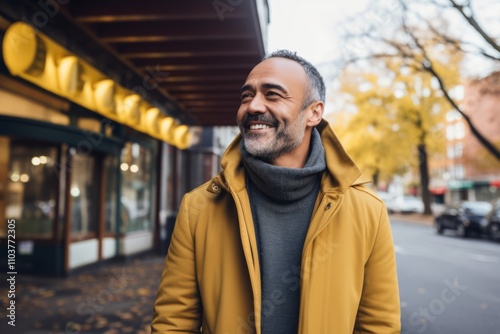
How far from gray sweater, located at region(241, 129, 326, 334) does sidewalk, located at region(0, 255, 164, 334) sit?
3.78m

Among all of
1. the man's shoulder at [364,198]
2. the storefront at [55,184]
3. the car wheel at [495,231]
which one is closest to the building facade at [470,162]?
the car wheel at [495,231]

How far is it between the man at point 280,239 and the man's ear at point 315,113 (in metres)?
0.01

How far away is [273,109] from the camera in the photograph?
1783 mm

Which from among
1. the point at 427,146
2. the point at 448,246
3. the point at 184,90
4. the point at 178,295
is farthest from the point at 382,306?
the point at 427,146

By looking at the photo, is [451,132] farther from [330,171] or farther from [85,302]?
[330,171]

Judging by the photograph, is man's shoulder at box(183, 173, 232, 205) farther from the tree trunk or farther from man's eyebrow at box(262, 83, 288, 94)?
the tree trunk

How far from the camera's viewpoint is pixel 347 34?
52.0 ft

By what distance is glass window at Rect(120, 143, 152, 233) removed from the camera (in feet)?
34.9

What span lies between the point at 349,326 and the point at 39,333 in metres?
4.39

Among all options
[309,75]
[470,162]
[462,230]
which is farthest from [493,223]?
[470,162]

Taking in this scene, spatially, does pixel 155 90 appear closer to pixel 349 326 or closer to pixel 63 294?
pixel 63 294

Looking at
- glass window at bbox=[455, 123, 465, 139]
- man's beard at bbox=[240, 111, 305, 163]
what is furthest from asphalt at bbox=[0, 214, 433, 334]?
glass window at bbox=[455, 123, 465, 139]

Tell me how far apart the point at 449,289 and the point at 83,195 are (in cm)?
715

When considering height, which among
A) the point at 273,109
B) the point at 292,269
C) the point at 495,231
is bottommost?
the point at 495,231
